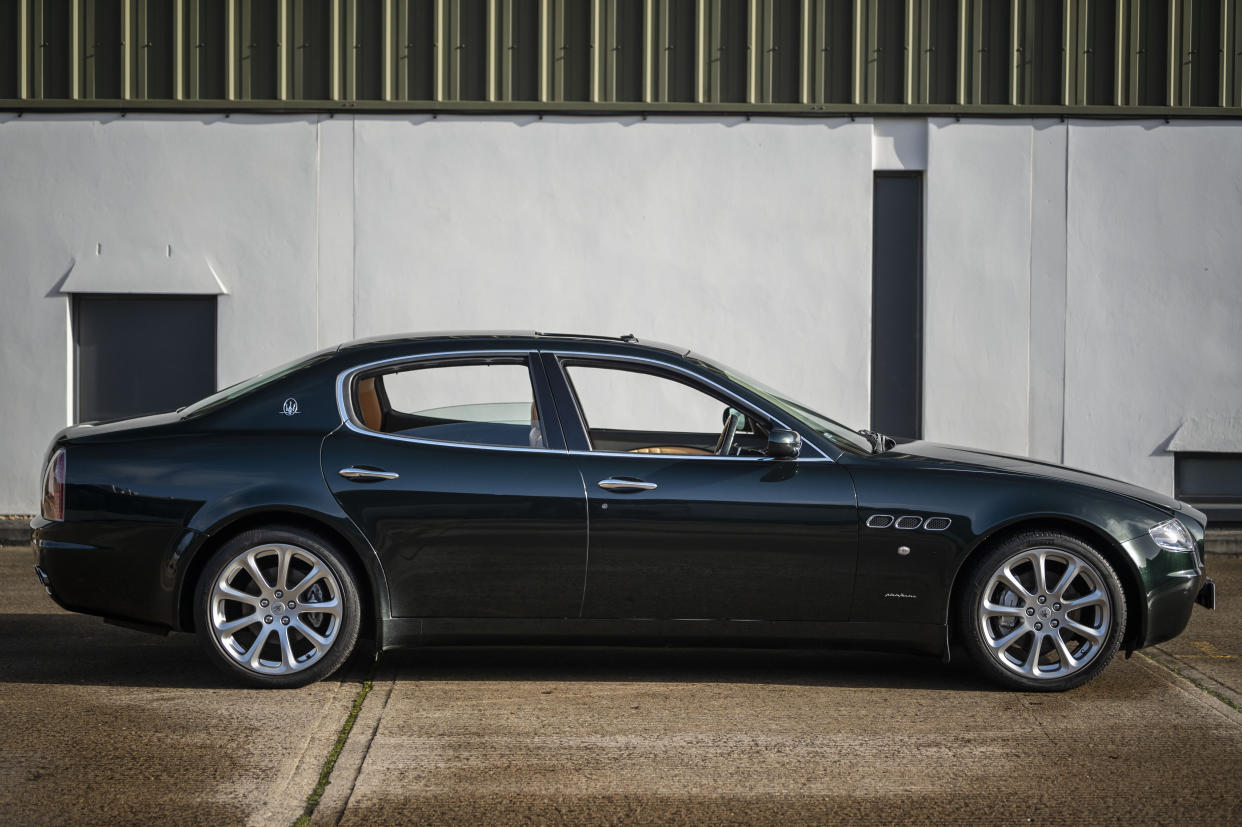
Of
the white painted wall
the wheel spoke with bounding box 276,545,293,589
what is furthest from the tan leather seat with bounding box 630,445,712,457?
the white painted wall

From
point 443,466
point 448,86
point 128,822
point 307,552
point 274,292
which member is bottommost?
point 128,822

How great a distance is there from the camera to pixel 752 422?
591 centimetres

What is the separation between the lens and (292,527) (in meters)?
5.72

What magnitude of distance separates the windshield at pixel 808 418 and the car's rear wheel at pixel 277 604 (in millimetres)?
1875

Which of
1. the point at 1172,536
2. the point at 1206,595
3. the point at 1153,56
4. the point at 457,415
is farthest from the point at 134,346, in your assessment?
the point at 1153,56

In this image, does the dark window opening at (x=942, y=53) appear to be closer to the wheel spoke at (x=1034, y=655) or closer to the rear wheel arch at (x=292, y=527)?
the wheel spoke at (x=1034, y=655)

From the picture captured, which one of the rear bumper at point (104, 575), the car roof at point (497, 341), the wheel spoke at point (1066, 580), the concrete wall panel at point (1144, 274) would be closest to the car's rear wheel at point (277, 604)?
the rear bumper at point (104, 575)

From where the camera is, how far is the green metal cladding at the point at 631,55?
10.7 metres

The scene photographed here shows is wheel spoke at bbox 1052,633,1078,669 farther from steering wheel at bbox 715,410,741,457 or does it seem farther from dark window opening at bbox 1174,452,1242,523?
dark window opening at bbox 1174,452,1242,523

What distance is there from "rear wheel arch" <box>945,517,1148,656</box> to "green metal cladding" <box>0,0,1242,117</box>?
5640 mm

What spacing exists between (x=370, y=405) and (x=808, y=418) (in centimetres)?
199

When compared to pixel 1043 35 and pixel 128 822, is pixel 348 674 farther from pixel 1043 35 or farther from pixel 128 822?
pixel 1043 35

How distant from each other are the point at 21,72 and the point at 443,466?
7.03m

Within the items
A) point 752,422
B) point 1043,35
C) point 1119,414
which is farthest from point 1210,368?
point 752,422
